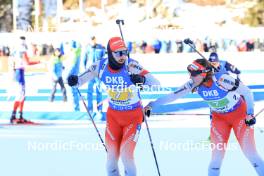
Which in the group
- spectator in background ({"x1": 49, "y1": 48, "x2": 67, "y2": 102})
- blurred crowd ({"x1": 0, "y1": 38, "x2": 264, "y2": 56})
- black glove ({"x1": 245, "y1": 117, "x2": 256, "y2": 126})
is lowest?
blurred crowd ({"x1": 0, "y1": 38, "x2": 264, "y2": 56})

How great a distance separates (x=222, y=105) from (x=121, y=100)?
0.78 metres

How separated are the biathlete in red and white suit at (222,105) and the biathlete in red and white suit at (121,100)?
0.55 ft

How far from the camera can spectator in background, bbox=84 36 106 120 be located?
9664 mm

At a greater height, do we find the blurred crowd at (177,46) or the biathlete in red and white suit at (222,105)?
the biathlete in red and white suit at (222,105)

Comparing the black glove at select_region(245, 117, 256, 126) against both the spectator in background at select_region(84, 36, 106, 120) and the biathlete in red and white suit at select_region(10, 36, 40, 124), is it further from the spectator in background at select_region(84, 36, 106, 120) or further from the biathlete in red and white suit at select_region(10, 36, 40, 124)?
the biathlete in red and white suit at select_region(10, 36, 40, 124)

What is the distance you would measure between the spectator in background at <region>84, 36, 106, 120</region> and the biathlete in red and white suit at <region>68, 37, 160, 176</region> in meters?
4.33

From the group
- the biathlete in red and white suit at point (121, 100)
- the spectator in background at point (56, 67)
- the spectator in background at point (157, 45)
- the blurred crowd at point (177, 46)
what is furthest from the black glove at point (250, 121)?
the spectator in background at point (157, 45)

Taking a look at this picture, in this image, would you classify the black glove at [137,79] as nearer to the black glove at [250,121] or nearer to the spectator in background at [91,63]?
the black glove at [250,121]

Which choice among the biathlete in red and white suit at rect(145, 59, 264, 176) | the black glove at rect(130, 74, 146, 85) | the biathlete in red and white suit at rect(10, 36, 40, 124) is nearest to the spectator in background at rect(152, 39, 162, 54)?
the biathlete in red and white suit at rect(10, 36, 40, 124)

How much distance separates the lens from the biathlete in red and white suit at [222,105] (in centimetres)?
502

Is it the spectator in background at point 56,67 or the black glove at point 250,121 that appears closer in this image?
the black glove at point 250,121

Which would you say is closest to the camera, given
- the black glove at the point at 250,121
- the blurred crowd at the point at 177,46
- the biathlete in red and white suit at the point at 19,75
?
the black glove at the point at 250,121

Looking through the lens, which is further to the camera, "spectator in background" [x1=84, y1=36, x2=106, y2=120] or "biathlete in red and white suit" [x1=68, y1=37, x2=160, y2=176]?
"spectator in background" [x1=84, y1=36, x2=106, y2=120]

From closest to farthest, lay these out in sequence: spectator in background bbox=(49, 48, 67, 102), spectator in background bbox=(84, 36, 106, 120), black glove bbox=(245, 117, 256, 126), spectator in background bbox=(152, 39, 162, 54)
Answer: black glove bbox=(245, 117, 256, 126)
spectator in background bbox=(84, 36, 106, 120)
spectator in background bbox=(49, 48, 67, 102)
spectator in background bbox=(152, 39, 162, 54)
